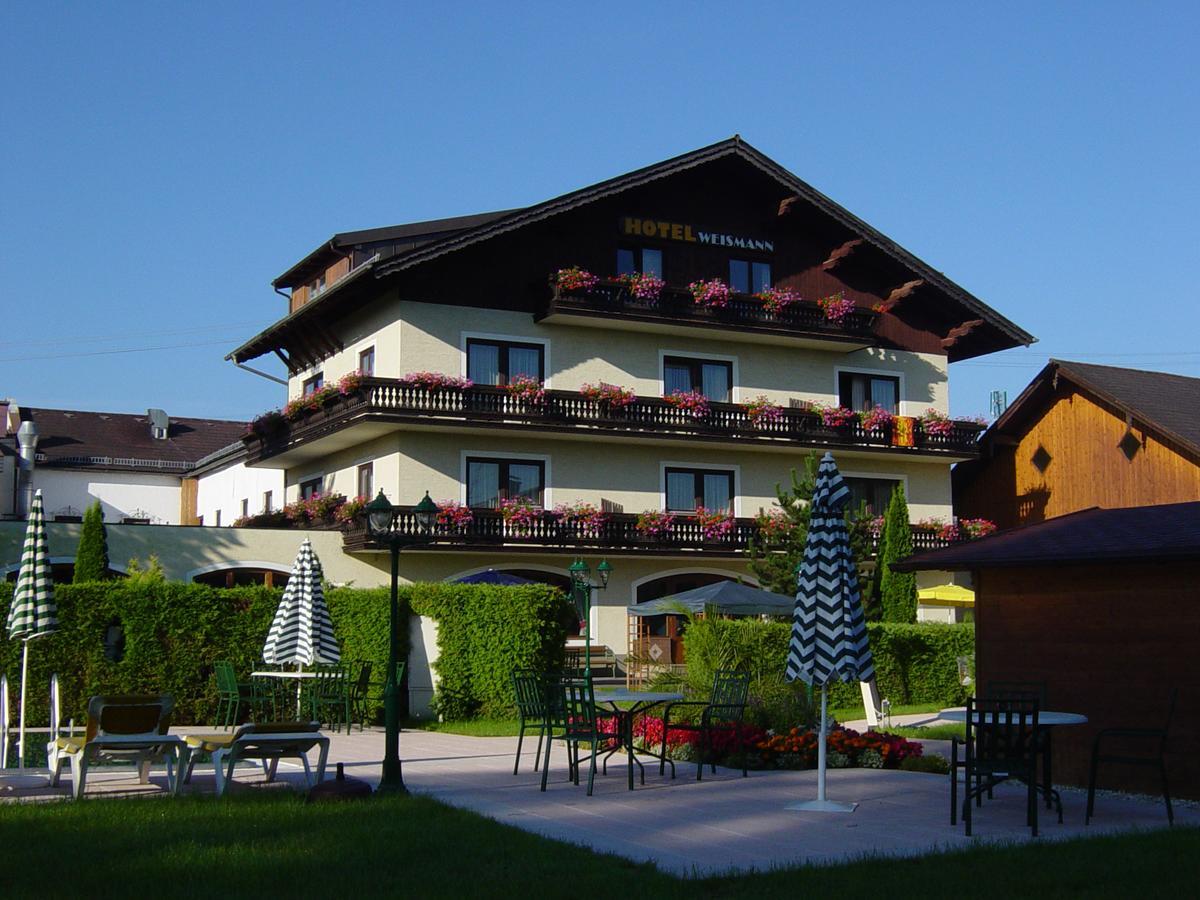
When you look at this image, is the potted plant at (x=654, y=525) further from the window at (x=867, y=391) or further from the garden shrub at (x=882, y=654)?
the garden shrub at (x=882, y=654)

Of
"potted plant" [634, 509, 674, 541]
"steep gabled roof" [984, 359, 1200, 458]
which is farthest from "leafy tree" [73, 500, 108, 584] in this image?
"steep gabled roof" [984, 359, 1200, 458]

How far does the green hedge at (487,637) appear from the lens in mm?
22531

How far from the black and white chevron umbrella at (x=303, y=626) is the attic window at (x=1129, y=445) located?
23.4 m

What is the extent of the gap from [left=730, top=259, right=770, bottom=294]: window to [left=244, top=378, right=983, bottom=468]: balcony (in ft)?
11.8

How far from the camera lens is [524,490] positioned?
33.9 m

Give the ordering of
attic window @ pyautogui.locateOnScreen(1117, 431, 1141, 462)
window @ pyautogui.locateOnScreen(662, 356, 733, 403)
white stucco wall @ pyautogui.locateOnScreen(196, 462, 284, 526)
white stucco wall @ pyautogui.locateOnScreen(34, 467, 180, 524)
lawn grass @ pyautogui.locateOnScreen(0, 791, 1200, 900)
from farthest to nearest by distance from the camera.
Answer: white stucco wall @ pyautogui.locateOnScreen(34, 467, 180, 524) < white stucco wall @ pyautogui.locateOnScreen(196, 462, 284, 526) < attic window @ pyautogui.locateOnScreen(1117, 431, 1141, 462) < window @ pyautogui.locateOnScreen(662, 356, 733, 403) < lawn grass @ pyautogui.locateOnScreen(0, 791, 1200, 900)

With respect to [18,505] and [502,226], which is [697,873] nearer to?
[502,226]

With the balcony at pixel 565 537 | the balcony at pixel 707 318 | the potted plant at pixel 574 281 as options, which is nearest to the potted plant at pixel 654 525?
the balcony at pixel 565 537

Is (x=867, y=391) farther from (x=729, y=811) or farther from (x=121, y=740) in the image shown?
(x=121, y=740)

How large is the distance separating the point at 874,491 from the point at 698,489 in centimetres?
541

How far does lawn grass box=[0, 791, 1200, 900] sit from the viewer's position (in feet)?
26.4

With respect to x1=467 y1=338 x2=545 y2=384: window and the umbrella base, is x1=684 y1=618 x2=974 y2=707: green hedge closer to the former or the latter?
x1=467 y1=338 x2=545 y2=384: window

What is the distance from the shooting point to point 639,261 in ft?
118

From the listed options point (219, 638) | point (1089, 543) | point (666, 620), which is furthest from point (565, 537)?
point (1089, 543)
